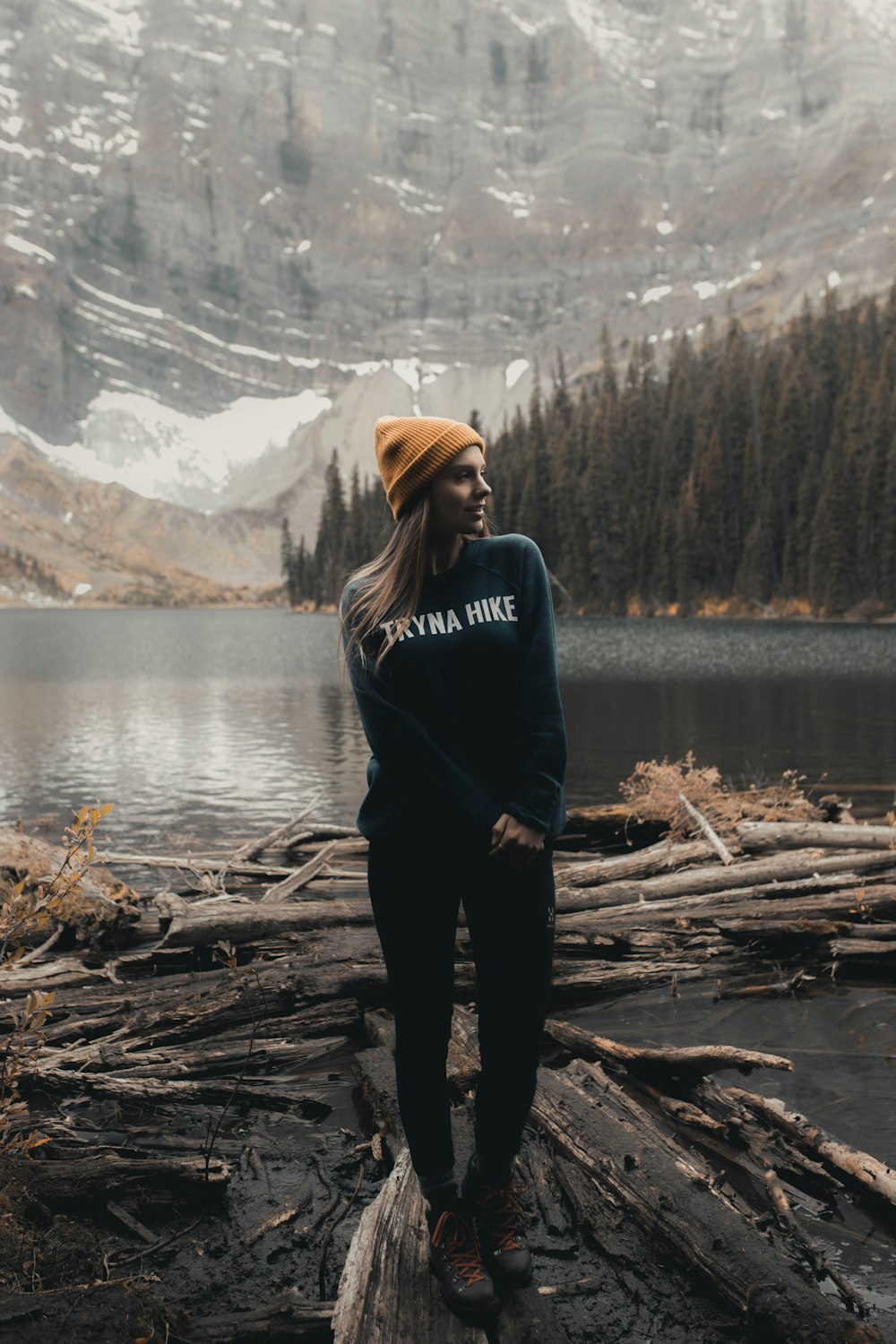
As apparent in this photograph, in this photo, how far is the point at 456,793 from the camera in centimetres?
344

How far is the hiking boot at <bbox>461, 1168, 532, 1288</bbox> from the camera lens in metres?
3.56

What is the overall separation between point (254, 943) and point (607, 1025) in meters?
2.85

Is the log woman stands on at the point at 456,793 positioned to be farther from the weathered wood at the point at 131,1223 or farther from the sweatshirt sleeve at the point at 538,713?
the weathered wood at the point at 131,1223

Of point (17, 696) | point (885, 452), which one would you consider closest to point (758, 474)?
point (885, 452)

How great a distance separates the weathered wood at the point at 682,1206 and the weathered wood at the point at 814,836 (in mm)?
4536

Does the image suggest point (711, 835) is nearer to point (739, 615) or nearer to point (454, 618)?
point (454, 618)

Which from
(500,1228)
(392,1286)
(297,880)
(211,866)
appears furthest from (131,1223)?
(211,866)

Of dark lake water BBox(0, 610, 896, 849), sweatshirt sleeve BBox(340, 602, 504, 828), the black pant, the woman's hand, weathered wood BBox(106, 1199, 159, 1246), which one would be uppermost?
sweatshirt sleeve BBox(340, 602, 504, 828)

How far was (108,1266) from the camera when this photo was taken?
3625mm

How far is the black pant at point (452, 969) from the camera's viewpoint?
3488 mm

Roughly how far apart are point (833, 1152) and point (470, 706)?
3.07m

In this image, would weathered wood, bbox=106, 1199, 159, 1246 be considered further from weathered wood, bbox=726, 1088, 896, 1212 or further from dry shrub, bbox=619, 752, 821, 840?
dry shrub, bbox=619, 752, 821, 840

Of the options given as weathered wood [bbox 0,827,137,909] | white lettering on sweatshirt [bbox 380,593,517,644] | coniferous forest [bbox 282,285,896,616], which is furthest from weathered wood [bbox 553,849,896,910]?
coniferous forest [bbox 282,285,896,616]

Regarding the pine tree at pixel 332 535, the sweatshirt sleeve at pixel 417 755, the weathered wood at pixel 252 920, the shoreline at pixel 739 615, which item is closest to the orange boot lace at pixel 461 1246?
the sweatshirt sleeve at pixel 417 755
